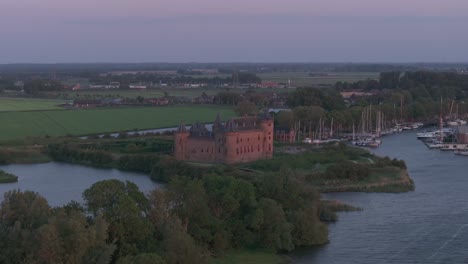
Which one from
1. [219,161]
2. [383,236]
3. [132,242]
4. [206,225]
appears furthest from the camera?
[219,161]

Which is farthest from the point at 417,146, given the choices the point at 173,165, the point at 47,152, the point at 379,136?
the point at 47,152

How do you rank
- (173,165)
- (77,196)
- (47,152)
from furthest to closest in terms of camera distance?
(47,152) → (173,165) → (77,196)

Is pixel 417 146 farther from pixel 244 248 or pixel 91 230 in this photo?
pixel 91 230

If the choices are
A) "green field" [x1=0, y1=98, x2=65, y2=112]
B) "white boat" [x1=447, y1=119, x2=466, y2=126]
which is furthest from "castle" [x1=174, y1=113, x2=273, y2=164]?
"green field" [x1=0, y1=98, x2=65, y2=112]

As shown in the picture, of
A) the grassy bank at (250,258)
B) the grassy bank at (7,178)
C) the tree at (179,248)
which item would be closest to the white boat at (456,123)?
the grassy bank at (7,178)

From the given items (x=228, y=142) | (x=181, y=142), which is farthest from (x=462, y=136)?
(x=181, y=142)

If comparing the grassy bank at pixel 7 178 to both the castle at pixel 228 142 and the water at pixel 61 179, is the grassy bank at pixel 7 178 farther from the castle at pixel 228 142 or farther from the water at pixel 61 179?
the castle at pixel 228 142
